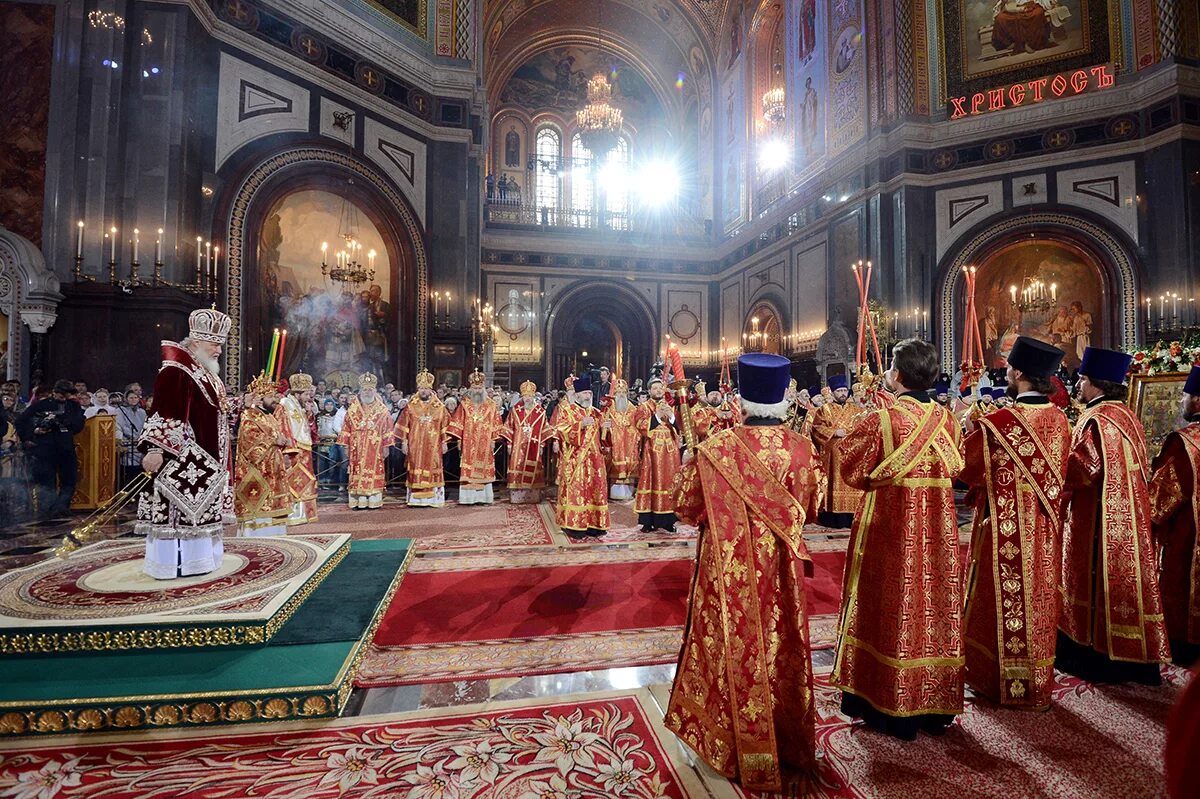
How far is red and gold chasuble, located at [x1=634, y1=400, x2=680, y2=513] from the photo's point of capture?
7.57 m

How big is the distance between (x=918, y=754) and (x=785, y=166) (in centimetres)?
1805

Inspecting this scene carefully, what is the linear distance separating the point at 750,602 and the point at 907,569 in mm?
905

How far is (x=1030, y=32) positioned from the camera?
1266 cm

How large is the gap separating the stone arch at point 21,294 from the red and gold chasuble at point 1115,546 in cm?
1188

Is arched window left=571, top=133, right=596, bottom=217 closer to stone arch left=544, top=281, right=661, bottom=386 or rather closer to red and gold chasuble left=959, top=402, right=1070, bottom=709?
stone arch left=544, top=281, right=661, bottom=386

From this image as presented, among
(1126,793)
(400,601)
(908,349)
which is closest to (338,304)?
(400,601)

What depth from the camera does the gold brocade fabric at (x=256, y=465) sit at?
21.6 feet

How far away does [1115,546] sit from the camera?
3334 millimetres

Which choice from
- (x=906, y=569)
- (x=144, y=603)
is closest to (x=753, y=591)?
(x=906, y=569)

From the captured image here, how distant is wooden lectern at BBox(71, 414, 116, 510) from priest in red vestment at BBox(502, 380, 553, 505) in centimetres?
553

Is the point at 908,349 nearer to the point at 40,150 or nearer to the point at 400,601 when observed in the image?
the point at 400,601

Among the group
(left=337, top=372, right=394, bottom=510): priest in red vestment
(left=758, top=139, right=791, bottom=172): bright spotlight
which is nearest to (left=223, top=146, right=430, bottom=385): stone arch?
(left=337, top=372, right=394, bottom=510): priest in red vestment

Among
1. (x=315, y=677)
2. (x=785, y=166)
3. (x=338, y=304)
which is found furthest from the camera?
(x=785, y=166)

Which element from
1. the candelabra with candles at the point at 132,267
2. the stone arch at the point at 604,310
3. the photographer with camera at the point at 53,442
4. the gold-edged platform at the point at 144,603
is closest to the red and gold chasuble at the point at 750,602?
the gold-edged platform at the point at 144,603
